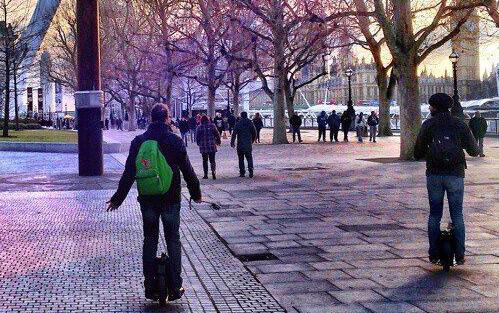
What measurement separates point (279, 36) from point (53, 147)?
11349 mm

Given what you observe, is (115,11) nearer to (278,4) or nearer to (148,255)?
(278,4)

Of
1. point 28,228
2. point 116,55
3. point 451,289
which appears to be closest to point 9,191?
point 28,228

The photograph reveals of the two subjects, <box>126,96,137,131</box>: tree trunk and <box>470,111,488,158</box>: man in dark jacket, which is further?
<box>126,96,137,131</box>: tree trunk

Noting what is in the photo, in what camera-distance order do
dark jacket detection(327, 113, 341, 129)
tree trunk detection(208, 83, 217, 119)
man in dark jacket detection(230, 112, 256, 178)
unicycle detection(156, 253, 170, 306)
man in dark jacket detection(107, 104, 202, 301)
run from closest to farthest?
unicycle detection(156, 253, 170, 306) < man in dark jacket detection(107, 104, 202, 301) < man in dark jacket detection(230, 112, 256, 178) < dark jacket detection(327, 113, 341, 129) < tree trunk detection(208, 83, 217, 119)

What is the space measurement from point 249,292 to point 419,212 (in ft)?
18.6

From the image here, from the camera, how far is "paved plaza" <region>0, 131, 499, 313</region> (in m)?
6.36

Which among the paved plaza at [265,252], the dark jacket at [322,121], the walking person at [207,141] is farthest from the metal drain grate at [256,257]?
the dark jacket at [322,121]

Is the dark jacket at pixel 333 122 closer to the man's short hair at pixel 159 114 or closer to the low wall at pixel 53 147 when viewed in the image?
the low wall at pixel 53 147

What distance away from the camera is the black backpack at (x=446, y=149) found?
7.41 meters

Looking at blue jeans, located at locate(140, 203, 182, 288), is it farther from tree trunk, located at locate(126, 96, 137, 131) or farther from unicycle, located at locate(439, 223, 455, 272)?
tree trunk, located at locate(126, 96, 137, 131)

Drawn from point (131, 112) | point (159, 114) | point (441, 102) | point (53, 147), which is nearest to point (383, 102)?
point (53, 147)

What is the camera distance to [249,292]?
21.9 ft

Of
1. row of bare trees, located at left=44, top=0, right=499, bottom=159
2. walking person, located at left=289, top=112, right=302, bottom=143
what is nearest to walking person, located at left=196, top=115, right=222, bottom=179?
row of bare trees, located at left=44, top=0, right=499, bottom=159

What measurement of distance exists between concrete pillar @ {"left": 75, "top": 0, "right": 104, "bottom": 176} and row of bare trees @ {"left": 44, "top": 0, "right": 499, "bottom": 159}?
263 inches
